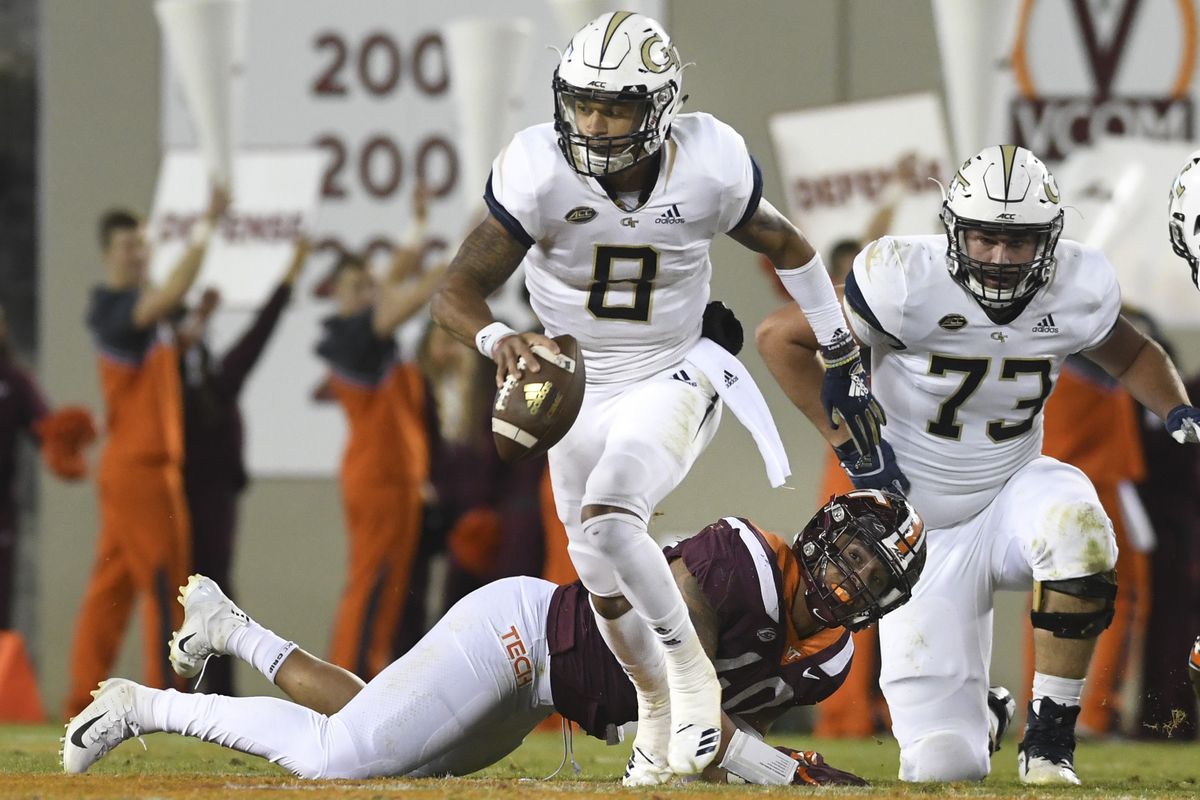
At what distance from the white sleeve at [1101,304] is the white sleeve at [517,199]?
1.65m

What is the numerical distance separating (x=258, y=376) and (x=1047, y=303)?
5658 millimetres

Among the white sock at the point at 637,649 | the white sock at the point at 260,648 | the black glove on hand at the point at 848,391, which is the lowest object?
the white sock at the point at 260,648

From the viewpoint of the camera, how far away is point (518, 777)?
5.43m

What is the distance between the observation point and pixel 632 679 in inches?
192

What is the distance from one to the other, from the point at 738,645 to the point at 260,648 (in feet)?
4.35

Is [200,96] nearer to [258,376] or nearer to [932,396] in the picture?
[258,376]

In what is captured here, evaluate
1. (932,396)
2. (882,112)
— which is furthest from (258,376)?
(932,396)

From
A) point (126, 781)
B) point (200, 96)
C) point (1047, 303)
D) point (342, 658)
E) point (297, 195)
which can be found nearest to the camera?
point (126, 781)

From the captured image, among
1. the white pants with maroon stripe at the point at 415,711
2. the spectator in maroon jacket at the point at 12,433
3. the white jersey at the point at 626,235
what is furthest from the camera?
the spectator in maroon jacket at the point at 12,433

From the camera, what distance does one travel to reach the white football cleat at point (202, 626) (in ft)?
17.2

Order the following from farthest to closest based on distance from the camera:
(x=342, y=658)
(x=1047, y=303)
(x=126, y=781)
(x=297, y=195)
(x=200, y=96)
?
(x=297, y=195) < (x=200, y=96) < (x=342, y=658) < (x=1047, y=303) < (x=126, y=781)

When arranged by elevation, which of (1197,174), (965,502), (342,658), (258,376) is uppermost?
(1197,174)

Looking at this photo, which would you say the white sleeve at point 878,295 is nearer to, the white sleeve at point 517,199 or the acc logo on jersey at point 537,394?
the white sleeve at point 517,199

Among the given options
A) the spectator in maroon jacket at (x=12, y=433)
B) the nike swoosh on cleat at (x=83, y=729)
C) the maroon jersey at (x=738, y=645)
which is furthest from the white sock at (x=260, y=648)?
the spectator in maroon jacket at (x=12, y=433)
